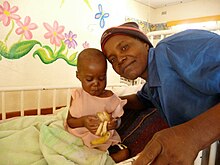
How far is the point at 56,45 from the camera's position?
7.50 feet

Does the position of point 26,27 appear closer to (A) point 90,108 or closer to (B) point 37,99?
(B) point 37,99

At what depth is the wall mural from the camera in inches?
74.4

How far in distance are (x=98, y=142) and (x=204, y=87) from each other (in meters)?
0.49

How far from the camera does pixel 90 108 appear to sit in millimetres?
921

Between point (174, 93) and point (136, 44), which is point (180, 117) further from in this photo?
point (136, 44)

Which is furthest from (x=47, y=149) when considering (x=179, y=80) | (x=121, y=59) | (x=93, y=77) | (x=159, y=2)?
(x=159, y=2)

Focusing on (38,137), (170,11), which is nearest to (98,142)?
(38,137)

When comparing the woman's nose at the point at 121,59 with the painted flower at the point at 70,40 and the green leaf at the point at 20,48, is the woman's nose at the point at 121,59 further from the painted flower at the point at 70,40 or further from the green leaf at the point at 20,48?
the painted flower at the point at 70,40

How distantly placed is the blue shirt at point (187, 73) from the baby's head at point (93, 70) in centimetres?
29

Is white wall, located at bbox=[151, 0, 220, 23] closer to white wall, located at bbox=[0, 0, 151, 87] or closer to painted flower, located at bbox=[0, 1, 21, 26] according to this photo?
white wall, located at bbox=[0, 0, 151, 87]

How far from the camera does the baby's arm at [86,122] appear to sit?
0.80 metres

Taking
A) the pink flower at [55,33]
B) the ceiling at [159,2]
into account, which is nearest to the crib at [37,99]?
the pink flower at [55,33]

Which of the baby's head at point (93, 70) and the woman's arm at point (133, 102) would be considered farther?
the woman's arm at point (133, 102)

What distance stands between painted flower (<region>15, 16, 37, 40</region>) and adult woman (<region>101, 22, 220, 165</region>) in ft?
5.02
